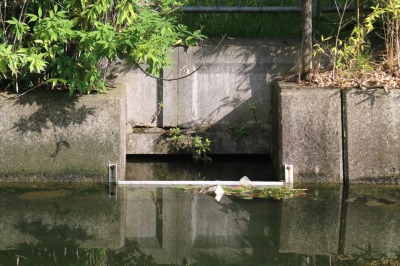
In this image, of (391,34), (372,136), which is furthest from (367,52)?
(372,136)

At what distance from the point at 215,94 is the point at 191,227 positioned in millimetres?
2396

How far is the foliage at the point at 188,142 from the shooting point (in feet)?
25.9

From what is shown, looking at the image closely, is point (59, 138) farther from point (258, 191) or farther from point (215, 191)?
point (258, 191)

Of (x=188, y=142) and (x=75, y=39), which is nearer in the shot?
(x=75, y=39)

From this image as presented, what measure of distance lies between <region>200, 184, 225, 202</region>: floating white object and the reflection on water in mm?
149

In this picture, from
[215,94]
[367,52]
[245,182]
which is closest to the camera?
[245,182]

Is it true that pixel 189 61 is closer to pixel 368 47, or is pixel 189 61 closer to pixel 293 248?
pixel 368 47

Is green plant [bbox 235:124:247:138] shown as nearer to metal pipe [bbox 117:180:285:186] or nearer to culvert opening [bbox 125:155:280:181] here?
culvert opening [bbox 125:155:280:181]

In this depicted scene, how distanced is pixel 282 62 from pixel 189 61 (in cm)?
90

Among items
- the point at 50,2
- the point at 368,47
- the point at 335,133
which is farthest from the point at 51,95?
the point at 368,47

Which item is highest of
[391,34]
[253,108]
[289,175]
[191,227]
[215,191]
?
[391,34]

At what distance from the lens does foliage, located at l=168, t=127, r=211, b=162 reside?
788 centimetres

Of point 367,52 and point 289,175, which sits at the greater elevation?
point 367,52

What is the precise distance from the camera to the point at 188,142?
7949mm
